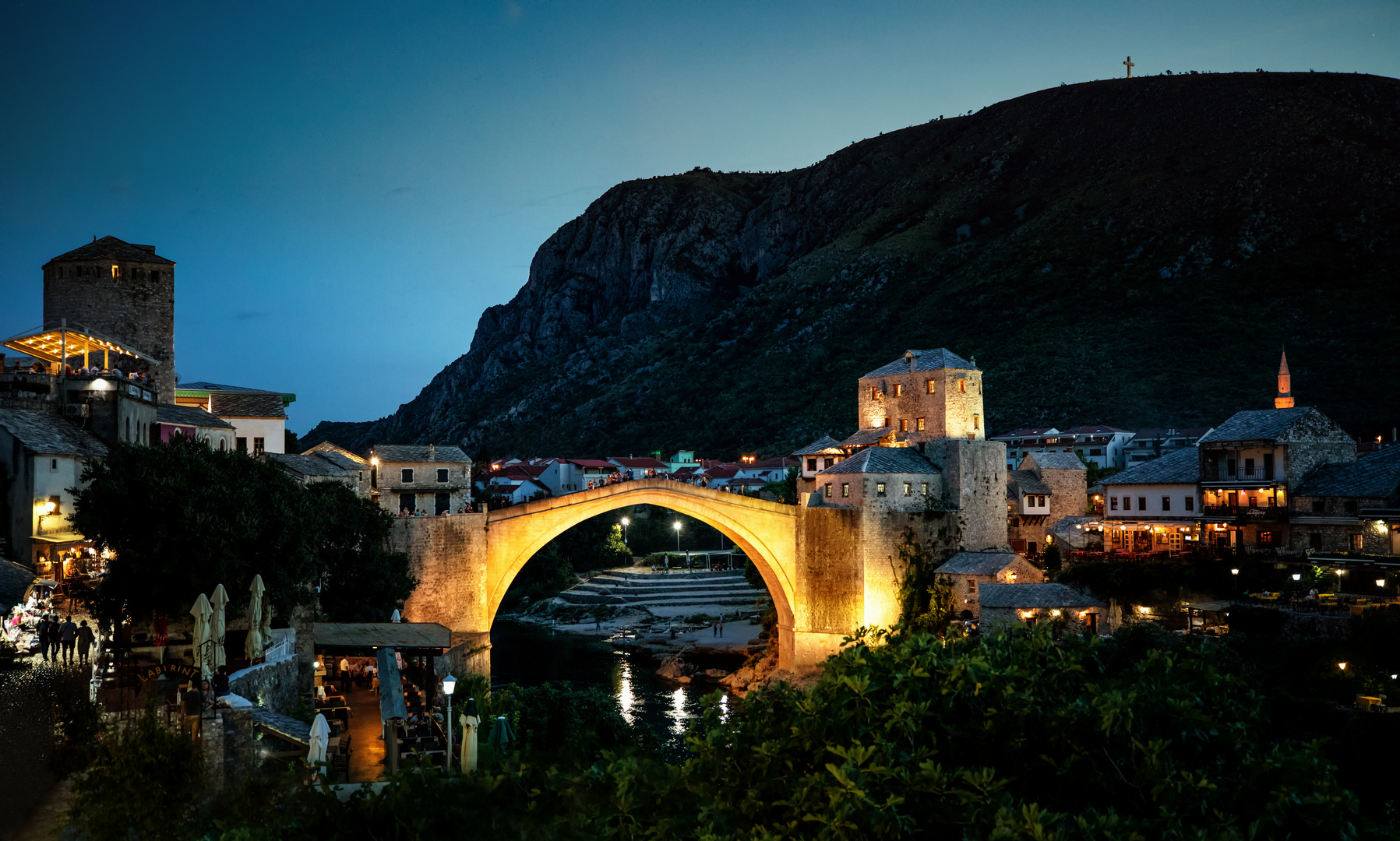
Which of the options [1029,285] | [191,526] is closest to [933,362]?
[191,526]

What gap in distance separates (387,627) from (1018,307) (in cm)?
6059

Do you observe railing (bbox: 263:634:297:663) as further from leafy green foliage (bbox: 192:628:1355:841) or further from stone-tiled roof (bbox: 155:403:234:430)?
stone-tiled roof (bbox: 155:403:234:430)

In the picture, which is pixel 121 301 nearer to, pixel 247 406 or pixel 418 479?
pixel 247 406

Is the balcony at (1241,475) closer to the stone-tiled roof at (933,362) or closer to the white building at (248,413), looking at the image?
Result: the stone-tiled roof at (933,362)

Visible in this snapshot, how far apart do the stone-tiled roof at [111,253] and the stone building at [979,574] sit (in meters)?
27.6

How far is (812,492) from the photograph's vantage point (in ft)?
123

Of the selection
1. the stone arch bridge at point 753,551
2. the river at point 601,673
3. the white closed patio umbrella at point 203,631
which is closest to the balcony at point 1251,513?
the stone arch bridge at point 753,551

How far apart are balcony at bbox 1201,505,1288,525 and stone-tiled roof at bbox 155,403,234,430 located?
31790mm

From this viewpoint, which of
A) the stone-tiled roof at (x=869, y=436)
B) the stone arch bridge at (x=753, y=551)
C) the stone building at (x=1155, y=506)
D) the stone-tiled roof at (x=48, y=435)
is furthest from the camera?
the stone-tiled roof at (x=869, y=436)

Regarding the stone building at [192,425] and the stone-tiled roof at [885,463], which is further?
the stone-tiled roof at [885,463]

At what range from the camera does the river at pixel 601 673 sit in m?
35.5

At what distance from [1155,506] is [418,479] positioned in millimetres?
26488

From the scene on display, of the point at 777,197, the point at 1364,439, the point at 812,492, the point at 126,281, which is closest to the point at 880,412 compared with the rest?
the point at 812,492

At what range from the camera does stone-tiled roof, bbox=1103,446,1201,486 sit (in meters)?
34.8
